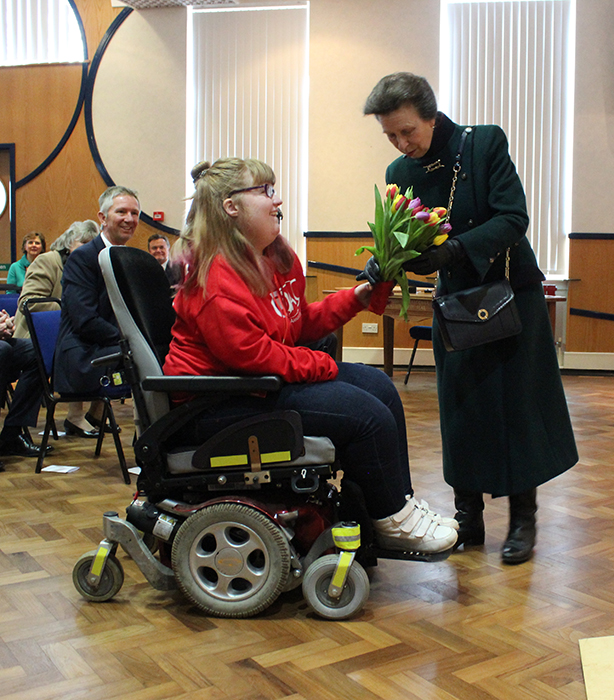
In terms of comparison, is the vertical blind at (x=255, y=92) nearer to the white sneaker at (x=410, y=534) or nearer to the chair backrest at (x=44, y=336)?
the chair backrest at (x=44, y=336)

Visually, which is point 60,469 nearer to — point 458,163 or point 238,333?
point 238,333

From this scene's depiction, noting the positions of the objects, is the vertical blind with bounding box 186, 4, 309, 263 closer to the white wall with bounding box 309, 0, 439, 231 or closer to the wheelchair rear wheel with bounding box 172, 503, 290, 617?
the white wall with bounding box 309, 0, 439, 231

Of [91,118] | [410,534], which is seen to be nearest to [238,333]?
[410,534]

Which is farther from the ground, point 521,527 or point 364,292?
point 364,292

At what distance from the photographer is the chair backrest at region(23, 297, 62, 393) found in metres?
3.38

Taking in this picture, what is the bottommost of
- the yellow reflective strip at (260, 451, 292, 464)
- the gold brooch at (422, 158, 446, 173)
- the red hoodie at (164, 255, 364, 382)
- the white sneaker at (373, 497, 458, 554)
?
the white sneaker at (373, 497, 458, 554)

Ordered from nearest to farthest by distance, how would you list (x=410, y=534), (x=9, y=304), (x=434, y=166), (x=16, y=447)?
(x=410, y=534) → (x=434, y=166) → (x=16, y=447) → (x=9, y=304)

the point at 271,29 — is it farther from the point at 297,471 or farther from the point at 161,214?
the point at 297,471

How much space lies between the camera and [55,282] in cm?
442

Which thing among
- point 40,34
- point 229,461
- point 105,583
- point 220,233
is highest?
point 40,34

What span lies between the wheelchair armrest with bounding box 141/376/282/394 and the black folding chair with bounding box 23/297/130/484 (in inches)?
57.8

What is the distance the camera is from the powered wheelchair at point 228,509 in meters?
1.74

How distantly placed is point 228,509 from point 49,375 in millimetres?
2131

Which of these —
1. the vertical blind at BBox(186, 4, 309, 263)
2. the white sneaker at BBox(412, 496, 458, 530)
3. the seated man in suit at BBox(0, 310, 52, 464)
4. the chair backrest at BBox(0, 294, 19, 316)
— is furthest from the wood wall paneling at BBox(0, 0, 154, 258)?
the white sneaker at BBox(412, 496, 458, 530)
